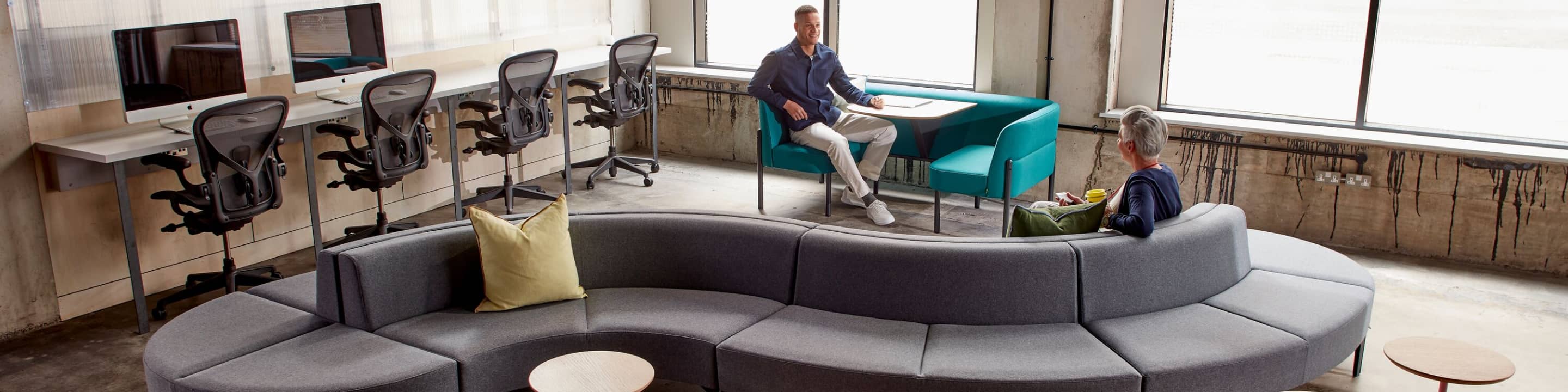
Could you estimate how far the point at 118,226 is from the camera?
16.9ft

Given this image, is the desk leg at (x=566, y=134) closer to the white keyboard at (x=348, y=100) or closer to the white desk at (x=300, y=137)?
the white desk at (x=300, y=137)

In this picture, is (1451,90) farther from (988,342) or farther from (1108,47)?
(988,342)

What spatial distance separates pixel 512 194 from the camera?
685 cm

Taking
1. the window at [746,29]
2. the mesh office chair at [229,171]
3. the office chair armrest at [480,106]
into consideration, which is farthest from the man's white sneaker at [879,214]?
the mesh office chair at [229,171]

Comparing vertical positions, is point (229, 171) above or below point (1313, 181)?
above

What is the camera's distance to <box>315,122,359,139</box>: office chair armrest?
5.53 meters

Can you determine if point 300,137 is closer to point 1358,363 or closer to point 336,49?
point 336,49

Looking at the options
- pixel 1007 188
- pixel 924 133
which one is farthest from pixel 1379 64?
pixel 924 133

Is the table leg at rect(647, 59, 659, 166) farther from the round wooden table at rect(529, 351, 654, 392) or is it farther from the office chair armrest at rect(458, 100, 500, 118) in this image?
the round wooden table at rect(529, 351, 654, 392)

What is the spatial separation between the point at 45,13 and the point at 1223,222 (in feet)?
15.6

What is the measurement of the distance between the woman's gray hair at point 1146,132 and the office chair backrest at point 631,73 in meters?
3.71

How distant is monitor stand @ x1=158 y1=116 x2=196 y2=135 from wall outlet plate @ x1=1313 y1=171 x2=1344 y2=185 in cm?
546

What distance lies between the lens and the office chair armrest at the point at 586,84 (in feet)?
23.7

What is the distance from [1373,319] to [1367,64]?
1761 millimetres
